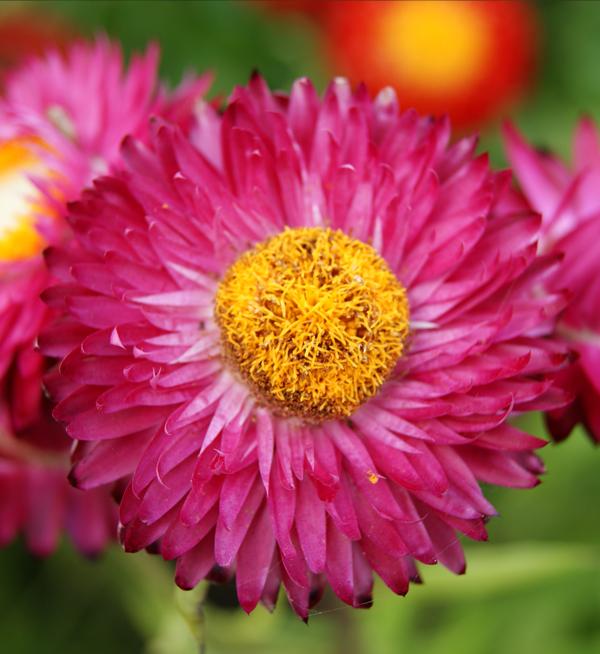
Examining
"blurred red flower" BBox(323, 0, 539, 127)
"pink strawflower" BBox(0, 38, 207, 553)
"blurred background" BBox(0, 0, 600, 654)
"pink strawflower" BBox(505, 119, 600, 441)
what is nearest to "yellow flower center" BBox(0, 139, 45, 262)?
"pink strawflower" BBox(0, 38, 207, 553)

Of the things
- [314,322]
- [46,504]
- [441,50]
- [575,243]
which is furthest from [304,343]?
[441,50]

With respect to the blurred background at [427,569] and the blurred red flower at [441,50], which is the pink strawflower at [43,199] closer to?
the blurred background at [427,569]

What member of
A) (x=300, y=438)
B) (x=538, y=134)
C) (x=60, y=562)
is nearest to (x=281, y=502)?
(x=300, y=438)

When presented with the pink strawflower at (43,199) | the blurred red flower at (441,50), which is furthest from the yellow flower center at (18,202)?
the blurred red flower at (441,50)

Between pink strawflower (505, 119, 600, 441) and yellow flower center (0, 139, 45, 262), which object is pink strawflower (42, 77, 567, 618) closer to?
pink strawflower (505, 119, 600, 441)

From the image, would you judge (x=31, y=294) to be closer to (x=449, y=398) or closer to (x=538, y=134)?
(x=449, y=398)

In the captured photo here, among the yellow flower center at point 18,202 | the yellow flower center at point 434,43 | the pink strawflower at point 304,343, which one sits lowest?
the yellow flower center at point 18,202

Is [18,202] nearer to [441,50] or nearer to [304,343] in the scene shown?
[304,343]
